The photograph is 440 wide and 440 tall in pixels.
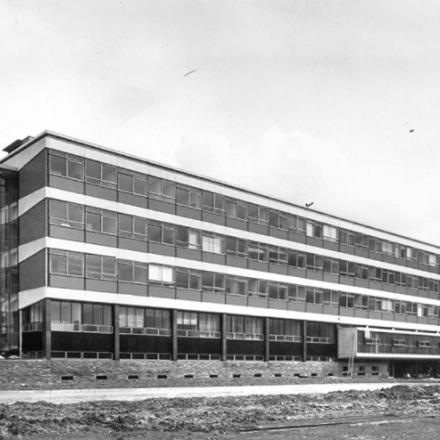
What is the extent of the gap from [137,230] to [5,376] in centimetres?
1411

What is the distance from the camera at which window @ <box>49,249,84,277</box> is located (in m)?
45.3

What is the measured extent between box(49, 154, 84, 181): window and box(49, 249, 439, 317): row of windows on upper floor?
4831mm

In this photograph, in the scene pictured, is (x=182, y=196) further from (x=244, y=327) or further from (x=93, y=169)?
(x=244, y=327)

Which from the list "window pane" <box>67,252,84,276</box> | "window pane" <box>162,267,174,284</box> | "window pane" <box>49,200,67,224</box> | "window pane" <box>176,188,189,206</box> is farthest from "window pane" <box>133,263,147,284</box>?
"window pane" <box>49,200,67,224</box>

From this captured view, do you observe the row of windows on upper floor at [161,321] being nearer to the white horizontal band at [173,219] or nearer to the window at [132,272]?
the window at [132,272]

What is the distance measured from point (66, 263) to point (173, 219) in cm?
990

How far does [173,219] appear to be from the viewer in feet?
175

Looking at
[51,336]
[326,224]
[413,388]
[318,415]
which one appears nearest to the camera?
[318,415]

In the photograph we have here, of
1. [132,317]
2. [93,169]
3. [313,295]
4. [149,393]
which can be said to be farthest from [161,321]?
[313,295]

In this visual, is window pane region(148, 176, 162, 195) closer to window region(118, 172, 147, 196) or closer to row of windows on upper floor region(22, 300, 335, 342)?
window region(118, 172, 147, 196)

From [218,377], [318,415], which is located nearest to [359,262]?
[218,377]

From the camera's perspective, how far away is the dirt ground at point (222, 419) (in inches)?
1155

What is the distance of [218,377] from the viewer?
55.0 m

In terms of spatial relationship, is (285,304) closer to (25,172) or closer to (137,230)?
(137,230)
